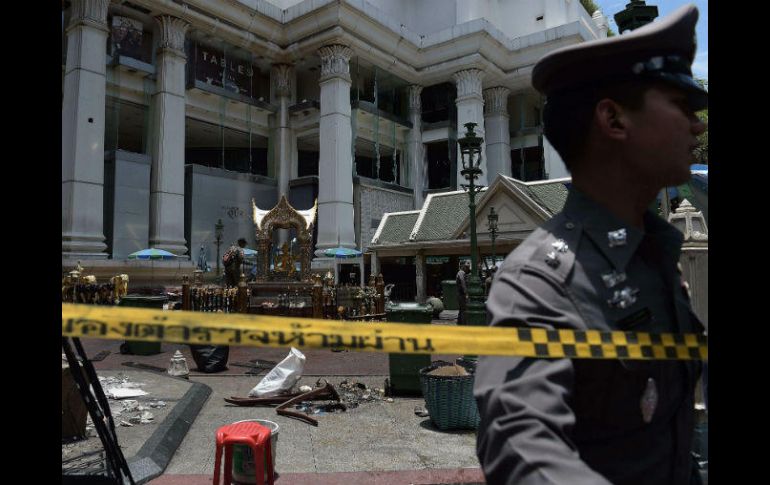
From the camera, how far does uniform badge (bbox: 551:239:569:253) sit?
1442 mm

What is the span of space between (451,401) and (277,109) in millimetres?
28174

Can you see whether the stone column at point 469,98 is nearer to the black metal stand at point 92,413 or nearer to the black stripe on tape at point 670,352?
the black metal stand at point 92,413

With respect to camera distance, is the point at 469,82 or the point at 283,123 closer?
the point at 283,123

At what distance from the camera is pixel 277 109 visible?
31000mm

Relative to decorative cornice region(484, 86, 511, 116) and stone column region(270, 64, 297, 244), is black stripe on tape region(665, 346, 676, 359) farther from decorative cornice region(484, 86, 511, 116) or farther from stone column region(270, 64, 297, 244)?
decorative cornice region(484, 86, 511, 116)

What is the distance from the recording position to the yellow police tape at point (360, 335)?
4.34ft

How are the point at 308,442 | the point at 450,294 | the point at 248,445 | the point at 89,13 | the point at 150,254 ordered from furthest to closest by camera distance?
the point at 450,294 → the point at 150,254 → the point at 89,13 → the point at 308,442 → the point at 248,445

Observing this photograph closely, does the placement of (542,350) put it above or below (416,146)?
below

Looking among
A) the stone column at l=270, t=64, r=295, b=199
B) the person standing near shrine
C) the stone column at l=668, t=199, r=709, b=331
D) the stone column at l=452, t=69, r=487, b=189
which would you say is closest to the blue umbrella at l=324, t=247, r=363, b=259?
the stone column at l=270, t=64, r=295, b=199

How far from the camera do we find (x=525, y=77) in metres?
33.2

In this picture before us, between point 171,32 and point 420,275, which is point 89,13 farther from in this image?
point 420,275

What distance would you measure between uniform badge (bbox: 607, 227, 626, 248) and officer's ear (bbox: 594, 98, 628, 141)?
11.3 inches

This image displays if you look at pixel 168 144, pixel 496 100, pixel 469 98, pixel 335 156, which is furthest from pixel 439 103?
pixel 168 144
